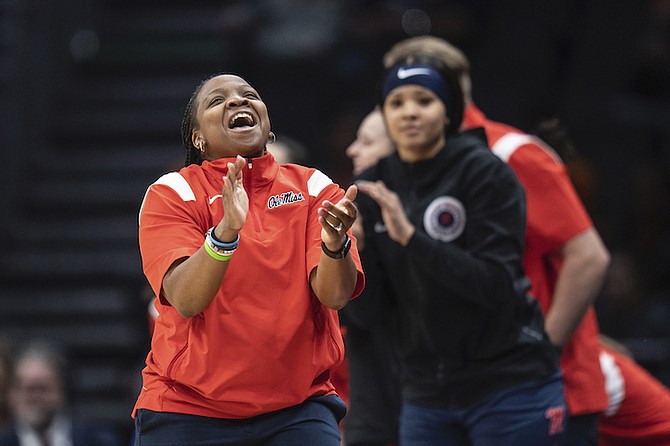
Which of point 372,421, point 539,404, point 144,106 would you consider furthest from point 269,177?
point 144,106

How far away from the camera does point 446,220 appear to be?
395 centimetres

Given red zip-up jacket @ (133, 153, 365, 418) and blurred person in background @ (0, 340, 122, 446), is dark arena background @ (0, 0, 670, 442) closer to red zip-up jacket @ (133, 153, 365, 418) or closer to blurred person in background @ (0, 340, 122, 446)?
blurred person in background @ (0, 340, 122, 446)

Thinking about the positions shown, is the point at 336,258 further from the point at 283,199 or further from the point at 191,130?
the point at 191,130

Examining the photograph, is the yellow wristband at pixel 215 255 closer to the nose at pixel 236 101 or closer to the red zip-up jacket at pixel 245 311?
the red zip-up jacket at pixel 245 311

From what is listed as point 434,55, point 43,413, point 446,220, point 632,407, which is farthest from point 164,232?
point 43,413

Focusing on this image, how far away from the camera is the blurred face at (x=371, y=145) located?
446 centimetres

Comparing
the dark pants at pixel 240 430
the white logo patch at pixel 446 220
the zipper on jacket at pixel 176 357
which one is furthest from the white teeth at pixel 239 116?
the white logo patch at pixel 446 220

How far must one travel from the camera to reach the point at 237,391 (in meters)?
2.90

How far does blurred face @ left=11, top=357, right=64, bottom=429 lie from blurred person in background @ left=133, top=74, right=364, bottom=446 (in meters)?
3.70

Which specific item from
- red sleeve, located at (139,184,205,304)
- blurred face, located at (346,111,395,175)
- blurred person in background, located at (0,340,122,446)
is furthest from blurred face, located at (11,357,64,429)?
red sleeve, located at (139,184,205,304)

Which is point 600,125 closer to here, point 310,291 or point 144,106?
point 144,106

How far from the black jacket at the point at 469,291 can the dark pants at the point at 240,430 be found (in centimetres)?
94

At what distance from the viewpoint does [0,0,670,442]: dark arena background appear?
8.48m

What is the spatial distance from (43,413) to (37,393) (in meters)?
0.11
